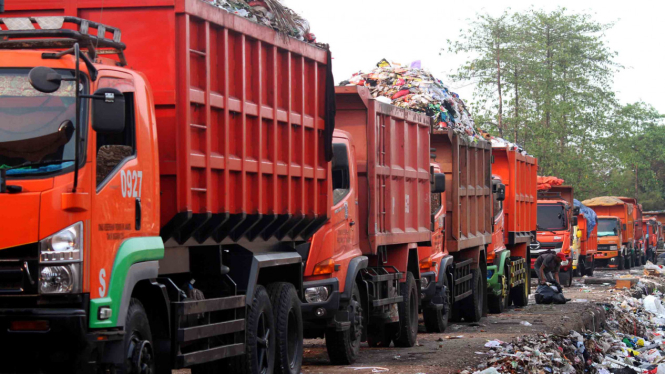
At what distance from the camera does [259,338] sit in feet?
27.4

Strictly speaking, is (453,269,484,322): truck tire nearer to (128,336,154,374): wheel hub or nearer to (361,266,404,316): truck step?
(361,266,404,316): truck step

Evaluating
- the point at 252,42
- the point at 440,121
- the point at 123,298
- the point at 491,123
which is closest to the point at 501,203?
the point at 440,121

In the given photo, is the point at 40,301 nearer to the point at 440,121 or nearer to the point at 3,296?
the point at 3,296

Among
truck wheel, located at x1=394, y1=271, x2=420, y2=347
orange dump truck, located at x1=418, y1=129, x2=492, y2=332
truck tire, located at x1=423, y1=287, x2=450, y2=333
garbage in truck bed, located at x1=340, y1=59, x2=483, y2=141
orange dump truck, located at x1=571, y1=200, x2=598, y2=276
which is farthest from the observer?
orange dump truck, located at x1=571, y1=200, x2=598, y2=276

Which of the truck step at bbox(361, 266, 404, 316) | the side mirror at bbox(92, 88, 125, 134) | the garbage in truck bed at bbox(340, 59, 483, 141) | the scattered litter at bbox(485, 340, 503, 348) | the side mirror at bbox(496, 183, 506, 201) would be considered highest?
the garbage in truck bed at bbox(340, 59, 483, 141)

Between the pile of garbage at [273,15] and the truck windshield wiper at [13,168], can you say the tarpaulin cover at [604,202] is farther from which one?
the truck windshield wiper at [13,168]

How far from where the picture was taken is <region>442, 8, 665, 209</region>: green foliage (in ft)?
140

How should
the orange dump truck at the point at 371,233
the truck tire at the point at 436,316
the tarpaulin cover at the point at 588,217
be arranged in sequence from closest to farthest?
the orange dump truck at the point at 371,233
the truck tire at the point at 436,316
the tarpaulin cover at the point at 588,217

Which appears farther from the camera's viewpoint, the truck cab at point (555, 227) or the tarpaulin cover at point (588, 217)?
the tarpaulin cover at point (588, 217)

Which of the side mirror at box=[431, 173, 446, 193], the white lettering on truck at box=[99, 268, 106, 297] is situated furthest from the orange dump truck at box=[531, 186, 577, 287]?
the white lettering on truck at box=[99, 268, 106, 297]

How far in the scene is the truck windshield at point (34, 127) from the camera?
566 cm

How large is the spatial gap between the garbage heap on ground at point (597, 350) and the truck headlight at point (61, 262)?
16.8ft

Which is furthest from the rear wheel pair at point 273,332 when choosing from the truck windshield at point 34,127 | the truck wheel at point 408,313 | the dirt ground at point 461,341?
the truck wheel at point 408,313

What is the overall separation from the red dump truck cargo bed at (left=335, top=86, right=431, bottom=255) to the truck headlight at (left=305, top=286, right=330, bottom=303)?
Answer: 1.58 metres
